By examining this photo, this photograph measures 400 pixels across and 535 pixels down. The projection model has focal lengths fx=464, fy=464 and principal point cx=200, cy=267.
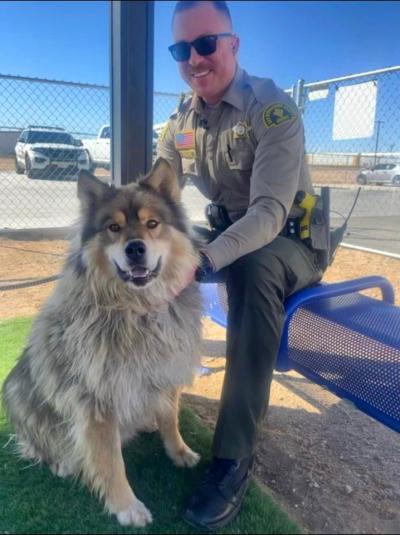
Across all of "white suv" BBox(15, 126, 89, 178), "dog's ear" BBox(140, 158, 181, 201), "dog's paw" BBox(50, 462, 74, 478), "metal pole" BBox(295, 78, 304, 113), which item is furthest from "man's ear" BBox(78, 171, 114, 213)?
"white suv" BBox(15, 126, 89, 178)

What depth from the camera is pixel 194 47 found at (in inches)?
81.0

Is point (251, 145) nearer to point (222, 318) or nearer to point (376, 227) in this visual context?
point (222, 318)

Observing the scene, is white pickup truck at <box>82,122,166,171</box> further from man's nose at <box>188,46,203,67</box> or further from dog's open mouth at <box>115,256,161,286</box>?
dog's open mouth at <box>115,256,161,286</box>

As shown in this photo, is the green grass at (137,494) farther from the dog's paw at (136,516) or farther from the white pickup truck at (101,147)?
the white pickup truck at (101,147)

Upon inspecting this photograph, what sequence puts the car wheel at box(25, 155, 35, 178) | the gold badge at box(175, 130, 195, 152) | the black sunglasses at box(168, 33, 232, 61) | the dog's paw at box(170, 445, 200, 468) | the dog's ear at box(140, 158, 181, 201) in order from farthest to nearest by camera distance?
the car wheel at box(25, 155, 35, 178) → the gold badge at box(175, 130, 195, 152) → the dog's paw at box(170, 445, 200, 468) → the dog's ear at box(140, 158, 181, 201) → the black sunglasses at box(168, 33, 232, 61)

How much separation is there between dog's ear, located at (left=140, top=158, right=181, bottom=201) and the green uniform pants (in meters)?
0.50

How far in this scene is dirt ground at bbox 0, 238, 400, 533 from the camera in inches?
59.5

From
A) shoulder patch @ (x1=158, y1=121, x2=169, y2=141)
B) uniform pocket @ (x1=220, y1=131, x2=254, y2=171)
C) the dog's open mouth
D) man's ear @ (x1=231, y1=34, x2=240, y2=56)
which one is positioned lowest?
the dog's open mouth

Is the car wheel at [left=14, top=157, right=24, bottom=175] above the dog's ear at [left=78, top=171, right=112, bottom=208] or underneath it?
above

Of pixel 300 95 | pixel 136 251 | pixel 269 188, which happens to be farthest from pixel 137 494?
pixel 300 95

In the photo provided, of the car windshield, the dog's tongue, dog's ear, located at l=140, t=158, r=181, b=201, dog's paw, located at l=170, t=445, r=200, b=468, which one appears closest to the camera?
the dog's tongue

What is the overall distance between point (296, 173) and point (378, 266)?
278cm

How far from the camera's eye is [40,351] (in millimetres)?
2273

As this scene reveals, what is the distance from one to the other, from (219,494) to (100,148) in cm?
265
